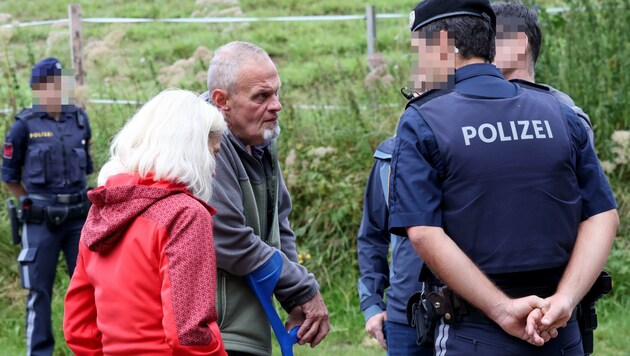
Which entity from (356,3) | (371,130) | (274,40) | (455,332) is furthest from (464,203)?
(356,3)

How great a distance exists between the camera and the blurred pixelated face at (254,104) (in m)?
3.79

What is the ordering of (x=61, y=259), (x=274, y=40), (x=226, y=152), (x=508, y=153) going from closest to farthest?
(x=508, y=153), (x=226, y=152), (x=61, y=259), (x=274, y=40)

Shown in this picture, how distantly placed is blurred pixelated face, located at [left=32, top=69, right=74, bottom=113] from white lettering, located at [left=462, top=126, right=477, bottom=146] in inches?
175

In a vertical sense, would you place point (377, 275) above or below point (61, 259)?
above

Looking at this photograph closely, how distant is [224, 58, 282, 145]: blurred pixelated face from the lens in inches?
149

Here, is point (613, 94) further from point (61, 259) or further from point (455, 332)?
point (455, 332)

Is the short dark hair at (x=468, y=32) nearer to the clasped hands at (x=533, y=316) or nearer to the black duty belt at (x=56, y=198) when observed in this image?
the clasped hands at (x=533, y=316)

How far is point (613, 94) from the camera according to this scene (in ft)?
27.1

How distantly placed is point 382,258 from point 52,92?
3.42m

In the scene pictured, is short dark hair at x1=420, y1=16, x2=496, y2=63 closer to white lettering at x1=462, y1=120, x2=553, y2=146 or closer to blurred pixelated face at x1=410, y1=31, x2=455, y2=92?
blurred pixelated face at x1=410, y1=31, x2=455, y2=92

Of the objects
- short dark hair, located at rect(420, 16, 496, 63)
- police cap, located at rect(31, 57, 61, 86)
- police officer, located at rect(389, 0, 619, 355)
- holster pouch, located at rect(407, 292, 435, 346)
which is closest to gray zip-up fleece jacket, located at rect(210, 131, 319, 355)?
holster pouch, located at rect(407, 292, 435, 346)

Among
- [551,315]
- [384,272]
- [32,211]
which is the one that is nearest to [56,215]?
[32,211]

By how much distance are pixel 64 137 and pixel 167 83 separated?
206cm

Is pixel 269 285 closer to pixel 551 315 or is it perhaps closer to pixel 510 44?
pixel 551 315
